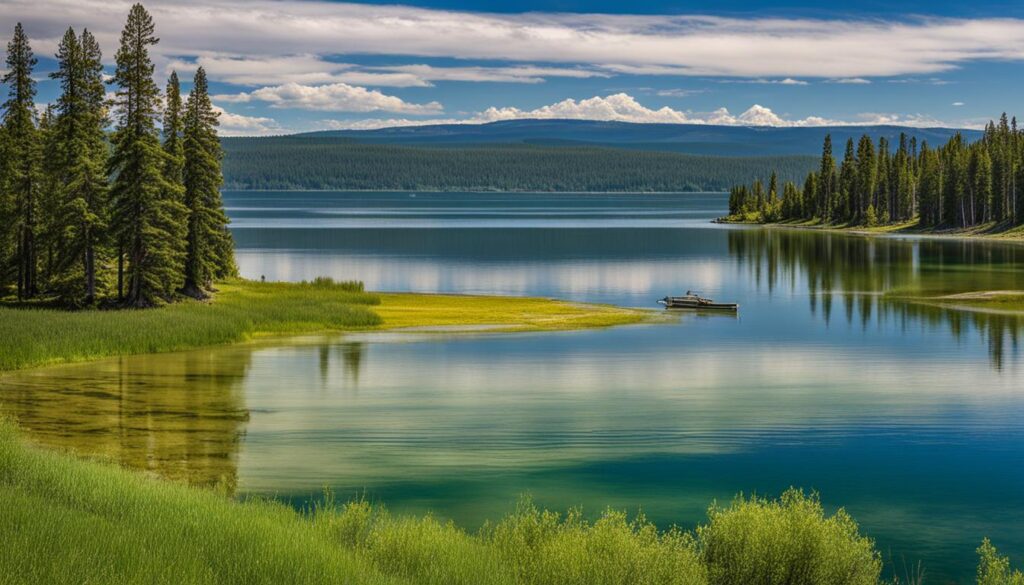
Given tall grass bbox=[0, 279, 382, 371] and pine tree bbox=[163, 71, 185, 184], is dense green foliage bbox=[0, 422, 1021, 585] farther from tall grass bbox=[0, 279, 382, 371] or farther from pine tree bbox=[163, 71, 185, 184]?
pine tree bbox=[163, 71, 185, 184]

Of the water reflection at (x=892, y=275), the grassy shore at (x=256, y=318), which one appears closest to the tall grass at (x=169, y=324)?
the grassy shore at (x=256, y=318)

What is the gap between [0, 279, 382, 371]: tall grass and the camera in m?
47.7

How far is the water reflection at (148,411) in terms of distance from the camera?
101ft

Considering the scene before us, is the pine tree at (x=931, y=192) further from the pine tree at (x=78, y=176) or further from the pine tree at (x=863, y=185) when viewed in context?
the pine tree at (x=78, y=176)

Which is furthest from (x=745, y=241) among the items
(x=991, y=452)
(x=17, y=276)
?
(x=991, y=452)

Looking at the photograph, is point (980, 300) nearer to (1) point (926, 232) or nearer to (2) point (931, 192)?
(1) point (926, 232)

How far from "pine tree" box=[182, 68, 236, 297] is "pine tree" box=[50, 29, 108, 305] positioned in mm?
5958

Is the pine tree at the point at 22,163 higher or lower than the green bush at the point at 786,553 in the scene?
higher

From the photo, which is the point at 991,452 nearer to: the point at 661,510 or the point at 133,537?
the point at 661,510

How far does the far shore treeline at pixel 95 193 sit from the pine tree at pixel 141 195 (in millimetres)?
51

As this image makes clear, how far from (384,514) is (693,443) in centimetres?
1313

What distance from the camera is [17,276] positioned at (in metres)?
68.9

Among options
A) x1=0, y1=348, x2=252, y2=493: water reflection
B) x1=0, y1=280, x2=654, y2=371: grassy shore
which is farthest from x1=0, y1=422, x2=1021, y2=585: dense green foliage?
x1=0, y1=280, x2=654, y2=371: grassy shore

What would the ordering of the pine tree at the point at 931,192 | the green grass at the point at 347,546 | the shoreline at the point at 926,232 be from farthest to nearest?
the pine tree at the point at 931,192
the shoreline at the point at 926,232
the green grass at the point at 347,546
